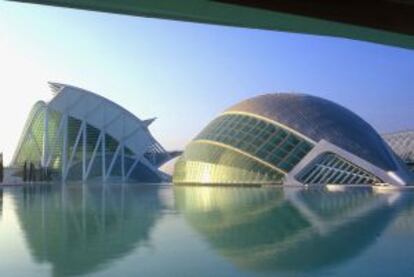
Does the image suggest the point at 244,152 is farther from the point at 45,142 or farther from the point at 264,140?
the point at 45,142

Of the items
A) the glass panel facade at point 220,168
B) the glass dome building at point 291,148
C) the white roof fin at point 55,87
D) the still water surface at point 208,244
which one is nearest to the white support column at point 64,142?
the white roof fin at point 55,87

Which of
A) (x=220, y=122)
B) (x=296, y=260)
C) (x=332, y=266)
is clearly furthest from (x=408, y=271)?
(x=220, y=122)

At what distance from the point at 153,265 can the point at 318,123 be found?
44.6 metres

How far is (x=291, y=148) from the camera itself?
50469mm

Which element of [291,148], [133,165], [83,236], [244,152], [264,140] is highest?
[264,140]

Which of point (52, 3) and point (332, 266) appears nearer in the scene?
point (52, 3)

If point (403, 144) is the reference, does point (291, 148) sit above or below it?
below

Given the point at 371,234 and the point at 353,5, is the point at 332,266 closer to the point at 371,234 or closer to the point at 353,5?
the point at 371,234

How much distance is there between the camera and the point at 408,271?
8430 mm

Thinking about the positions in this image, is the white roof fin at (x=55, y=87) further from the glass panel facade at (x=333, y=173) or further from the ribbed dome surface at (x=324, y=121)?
the glass panel facade at (x=333, y=173)

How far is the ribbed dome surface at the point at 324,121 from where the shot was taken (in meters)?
49.6

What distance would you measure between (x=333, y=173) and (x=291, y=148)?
427 centimetres

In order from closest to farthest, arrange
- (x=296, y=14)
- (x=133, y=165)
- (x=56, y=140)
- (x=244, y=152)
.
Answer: (x=296, y=14) < (x=244, y=152) < (x=133, y=165) < (x=56, y=140)

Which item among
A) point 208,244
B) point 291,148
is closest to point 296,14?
point 208,244
